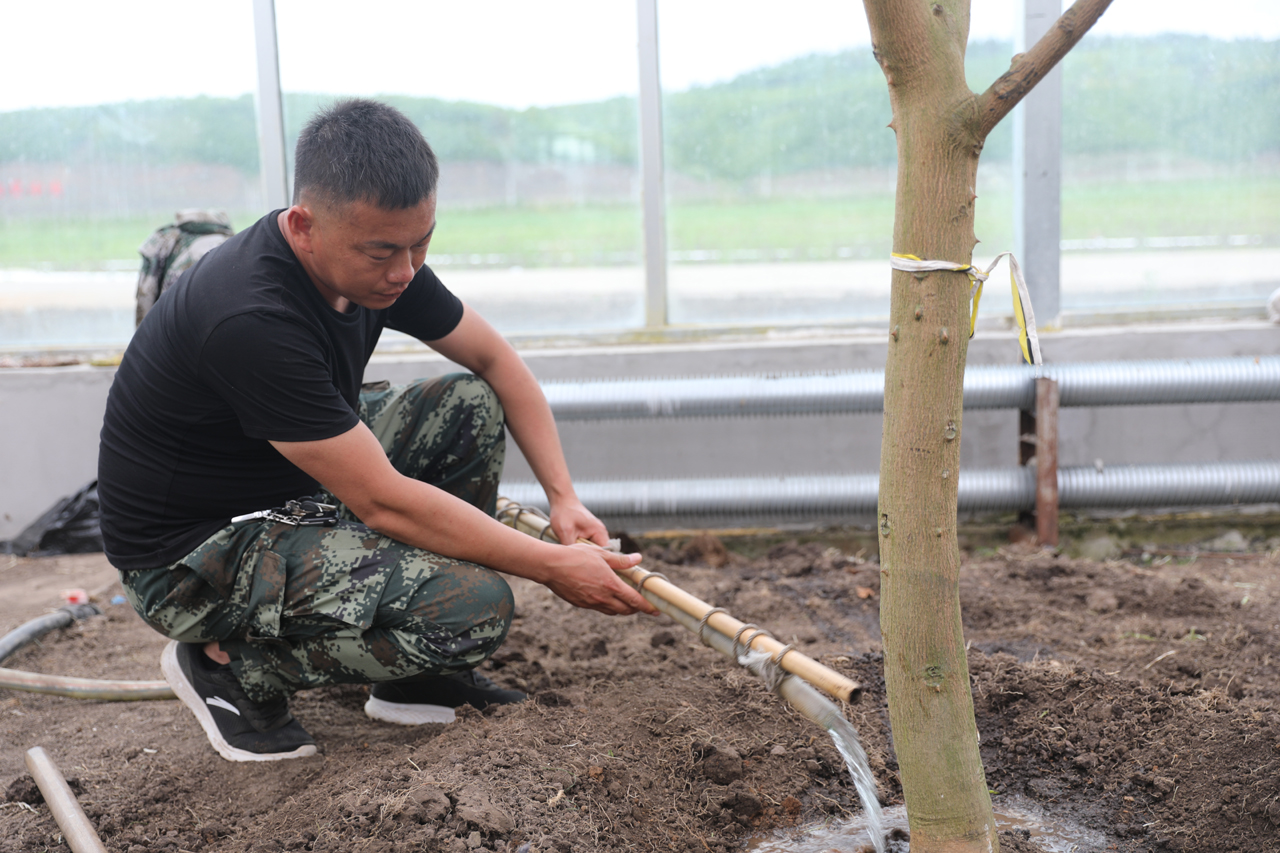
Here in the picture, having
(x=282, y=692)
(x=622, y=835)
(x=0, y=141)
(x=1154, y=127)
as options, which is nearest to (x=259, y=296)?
(x=282, y=692)

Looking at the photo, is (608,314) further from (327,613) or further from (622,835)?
(622,835)

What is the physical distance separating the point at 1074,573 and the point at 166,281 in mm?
3265

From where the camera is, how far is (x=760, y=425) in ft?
12.9

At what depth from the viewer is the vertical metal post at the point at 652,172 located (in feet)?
13.3

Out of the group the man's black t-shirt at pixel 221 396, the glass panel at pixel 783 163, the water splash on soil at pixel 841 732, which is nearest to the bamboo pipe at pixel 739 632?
the water splash on soil at pixel 841 732

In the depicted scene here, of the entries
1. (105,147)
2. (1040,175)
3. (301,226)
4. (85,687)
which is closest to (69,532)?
(85,687)

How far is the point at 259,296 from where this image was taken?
1903 mm

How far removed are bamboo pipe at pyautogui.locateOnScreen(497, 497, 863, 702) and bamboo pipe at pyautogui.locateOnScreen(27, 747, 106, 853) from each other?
→ 1.13 meters

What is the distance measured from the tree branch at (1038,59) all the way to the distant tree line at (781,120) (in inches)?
109

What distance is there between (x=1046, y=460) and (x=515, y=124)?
2594 mm

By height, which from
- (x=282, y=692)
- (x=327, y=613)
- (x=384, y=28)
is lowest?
(x=282, y=692)

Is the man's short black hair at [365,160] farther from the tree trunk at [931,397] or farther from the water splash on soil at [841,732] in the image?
the water splash on soil at [841,732]

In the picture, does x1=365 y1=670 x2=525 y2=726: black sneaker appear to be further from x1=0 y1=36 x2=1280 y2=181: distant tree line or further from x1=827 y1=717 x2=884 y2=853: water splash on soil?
x1=0 y1=36 x2=1280 y2=181: distant tree line

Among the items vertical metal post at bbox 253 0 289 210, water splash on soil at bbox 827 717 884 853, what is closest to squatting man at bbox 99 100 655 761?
water splash on soil at bbox 827 717 884 853
